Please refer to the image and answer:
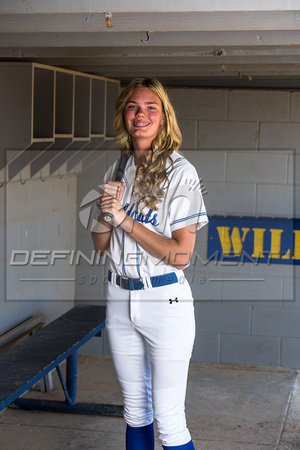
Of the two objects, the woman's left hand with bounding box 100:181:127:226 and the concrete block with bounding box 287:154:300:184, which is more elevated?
the concrete block with bounding box 287:154:300:184

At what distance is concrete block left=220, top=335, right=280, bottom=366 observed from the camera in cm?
459

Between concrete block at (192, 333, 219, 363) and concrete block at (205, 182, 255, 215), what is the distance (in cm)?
90

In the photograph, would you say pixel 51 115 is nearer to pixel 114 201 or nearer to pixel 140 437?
pixel 114 201

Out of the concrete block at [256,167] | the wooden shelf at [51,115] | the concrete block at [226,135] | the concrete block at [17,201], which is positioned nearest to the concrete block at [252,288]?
the concrete block at [256,167]

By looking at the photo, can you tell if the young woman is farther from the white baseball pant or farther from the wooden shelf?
the wooden shelf

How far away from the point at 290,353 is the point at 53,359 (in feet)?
6.80

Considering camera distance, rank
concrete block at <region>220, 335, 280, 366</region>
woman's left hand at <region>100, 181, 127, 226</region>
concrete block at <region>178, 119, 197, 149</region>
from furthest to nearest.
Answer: concrete block at <region>220, 335, 280, 366</region> < concrete block at <region>178, 119, 197, 149</region> < woman's left hand at <region>100, 181, 127, 226</region>

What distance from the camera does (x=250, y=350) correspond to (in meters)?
4.62

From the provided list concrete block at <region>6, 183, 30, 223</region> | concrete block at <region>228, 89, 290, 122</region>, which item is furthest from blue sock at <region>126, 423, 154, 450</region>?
concrete block at <region>228, 89, 290, 122</region>

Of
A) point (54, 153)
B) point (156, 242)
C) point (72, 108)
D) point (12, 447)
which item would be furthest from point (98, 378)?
point (156, 242)

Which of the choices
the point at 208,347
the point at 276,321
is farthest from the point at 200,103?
the point at 208,347

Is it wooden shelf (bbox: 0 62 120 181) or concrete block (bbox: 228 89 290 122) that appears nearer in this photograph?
wooden shelf (bbox: 0 62 120 181)

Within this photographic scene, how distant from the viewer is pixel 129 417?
2.40m

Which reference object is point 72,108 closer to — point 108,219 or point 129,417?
point 108,219
